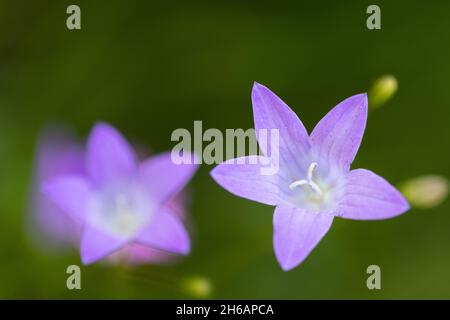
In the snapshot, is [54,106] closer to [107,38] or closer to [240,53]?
[107,38]

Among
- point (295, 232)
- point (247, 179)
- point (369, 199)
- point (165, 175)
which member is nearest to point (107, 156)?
point (165, 175)

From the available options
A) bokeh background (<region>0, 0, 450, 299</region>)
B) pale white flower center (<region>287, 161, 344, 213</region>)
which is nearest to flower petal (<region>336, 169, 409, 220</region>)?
pale white flower center (<region>287, 161, 344, 213</region>)

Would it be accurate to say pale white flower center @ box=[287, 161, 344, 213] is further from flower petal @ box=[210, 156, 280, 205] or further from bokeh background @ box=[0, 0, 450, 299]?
bokeh background @ box=[0, 0, 450, 299]

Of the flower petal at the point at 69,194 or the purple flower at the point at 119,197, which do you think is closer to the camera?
the purple flower at the point at 119,197

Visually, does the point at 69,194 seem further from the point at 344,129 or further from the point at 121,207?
the point at 344,129

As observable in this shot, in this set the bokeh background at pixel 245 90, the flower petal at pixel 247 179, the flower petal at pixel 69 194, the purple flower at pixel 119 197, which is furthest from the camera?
the bokeh background at pixel 245 90

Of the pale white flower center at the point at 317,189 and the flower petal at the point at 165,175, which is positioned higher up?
the flower petal at the point at 165,175

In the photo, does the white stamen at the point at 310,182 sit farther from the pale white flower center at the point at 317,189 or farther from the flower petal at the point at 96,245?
the flower petal at the point at 96,245

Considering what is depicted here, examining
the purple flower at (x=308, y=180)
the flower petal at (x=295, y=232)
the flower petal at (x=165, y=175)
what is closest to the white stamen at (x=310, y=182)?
the purple flower at (x=308, y=180)
